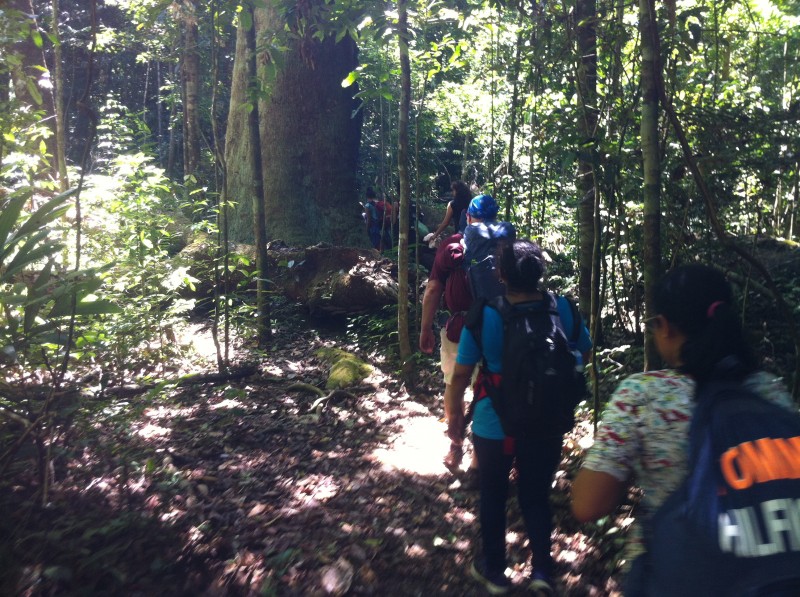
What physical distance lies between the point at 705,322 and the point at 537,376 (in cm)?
111

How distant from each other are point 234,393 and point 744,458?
5.26m

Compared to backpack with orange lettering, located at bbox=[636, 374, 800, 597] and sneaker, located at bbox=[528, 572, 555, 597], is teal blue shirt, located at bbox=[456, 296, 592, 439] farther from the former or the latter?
backpack with orange lettering, located at bbox=[636, 374, 800, 597]

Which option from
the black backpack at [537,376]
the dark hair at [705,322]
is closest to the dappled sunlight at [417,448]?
the black backpack at [537,376]

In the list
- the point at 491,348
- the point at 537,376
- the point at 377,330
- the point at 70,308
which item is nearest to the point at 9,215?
the point at 70,308

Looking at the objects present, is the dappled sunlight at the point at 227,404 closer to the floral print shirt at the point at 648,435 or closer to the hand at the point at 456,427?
the hand at the point at 456,427

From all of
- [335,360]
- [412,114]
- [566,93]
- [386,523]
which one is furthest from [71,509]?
[412,114]

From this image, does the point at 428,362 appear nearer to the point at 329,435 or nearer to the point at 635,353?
the point at 329,435

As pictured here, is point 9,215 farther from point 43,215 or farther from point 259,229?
point 259,229

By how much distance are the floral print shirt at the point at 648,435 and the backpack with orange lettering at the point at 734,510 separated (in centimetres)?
27

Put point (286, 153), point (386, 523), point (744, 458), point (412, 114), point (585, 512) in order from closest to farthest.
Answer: point (744, 458) → point (585, 512) → point (386, 523) → point (286, 153) → point (412, 114)

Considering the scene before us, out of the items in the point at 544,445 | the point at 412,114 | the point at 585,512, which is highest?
the point at 412,114

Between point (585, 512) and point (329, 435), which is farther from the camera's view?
point (329, 435)

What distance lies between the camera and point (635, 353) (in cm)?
552

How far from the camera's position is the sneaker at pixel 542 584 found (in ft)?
10.3
